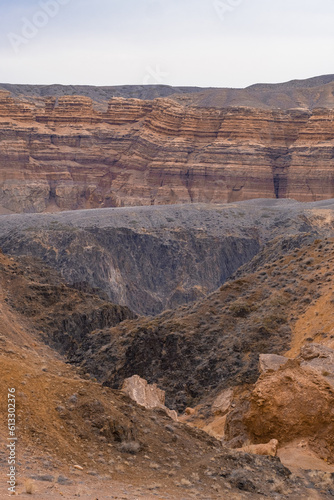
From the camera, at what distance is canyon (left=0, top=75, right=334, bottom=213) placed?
272 ft

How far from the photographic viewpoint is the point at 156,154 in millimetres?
88000

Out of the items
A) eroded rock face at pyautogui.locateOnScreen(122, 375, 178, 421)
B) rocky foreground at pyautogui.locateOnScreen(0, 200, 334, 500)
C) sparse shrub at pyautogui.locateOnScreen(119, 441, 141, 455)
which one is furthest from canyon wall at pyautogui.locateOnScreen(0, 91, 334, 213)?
sparse shrub at pyautogui.locateOnScreen(119, 441, 141, 455)

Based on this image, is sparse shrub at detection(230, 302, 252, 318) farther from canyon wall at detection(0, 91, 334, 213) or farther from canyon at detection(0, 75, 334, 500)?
canyon wall at detection(0, 91, 334, 213)

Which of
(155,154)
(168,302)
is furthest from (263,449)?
(155,154)

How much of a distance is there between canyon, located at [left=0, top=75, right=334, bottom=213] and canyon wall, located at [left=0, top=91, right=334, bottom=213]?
0.12 metres

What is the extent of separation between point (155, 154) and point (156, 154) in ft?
0.57

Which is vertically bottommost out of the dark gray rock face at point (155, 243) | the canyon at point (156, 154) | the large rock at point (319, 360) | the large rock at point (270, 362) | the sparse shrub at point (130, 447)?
the dark gray rock face at point (155, 243)

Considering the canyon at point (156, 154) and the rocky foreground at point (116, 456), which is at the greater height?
the canyon at point (156, 154)

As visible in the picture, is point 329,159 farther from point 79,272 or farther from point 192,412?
point 192,412

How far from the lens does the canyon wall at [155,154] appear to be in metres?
82.9

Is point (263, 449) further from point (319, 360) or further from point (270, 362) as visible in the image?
point (270, 362)

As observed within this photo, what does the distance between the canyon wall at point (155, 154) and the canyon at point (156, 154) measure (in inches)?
4.7

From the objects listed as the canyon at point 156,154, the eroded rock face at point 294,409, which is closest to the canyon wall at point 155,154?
the canyon at point 156,154

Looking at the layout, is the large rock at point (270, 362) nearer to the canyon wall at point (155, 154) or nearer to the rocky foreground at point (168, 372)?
the rocky foreground at point (168, 372)
